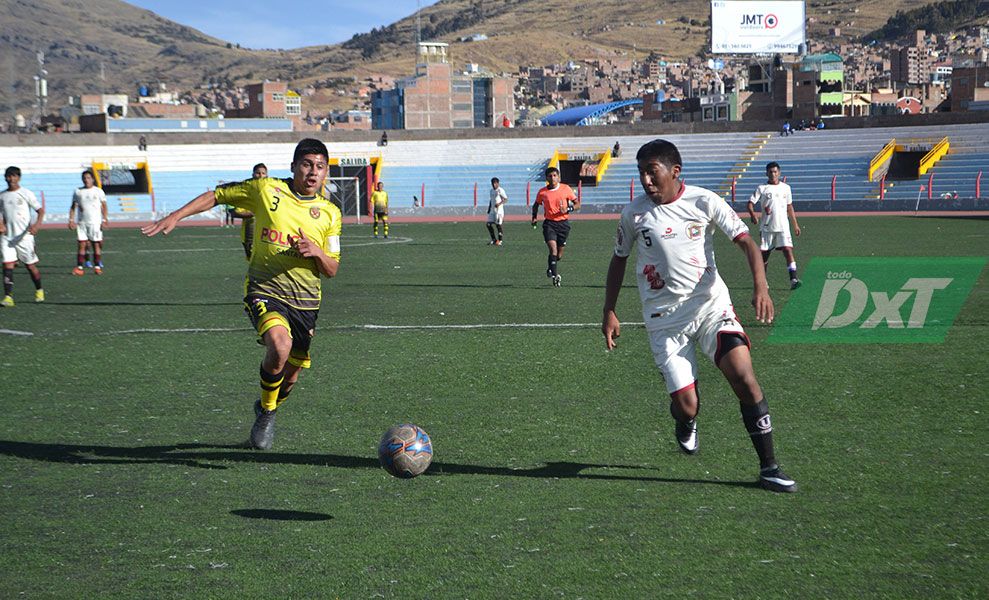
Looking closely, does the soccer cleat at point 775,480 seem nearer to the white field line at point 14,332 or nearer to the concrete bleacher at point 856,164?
the white field line at point 14,332

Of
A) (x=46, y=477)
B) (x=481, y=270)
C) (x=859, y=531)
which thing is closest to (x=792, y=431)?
(x=859, y=531)

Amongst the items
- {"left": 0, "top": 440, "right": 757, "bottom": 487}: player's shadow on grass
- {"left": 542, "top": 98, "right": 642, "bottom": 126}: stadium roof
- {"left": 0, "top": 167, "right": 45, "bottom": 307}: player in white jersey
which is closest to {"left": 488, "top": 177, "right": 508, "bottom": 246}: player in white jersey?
{"left": 0, "top": 167, "right": 45, "bottom": 307}: player in white jersey

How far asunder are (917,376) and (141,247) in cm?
2728

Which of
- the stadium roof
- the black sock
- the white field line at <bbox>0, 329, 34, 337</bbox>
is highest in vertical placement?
the stadium roof

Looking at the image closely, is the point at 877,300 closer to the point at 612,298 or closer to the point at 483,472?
the point at 612,298

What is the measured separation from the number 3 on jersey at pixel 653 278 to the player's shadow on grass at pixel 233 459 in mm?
1162

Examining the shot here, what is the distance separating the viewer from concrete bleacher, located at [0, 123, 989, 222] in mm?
52219

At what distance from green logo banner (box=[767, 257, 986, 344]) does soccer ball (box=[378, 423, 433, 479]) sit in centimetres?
669

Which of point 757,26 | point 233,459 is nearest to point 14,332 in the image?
Answer: point 233,459

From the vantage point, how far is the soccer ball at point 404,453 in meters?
6.44

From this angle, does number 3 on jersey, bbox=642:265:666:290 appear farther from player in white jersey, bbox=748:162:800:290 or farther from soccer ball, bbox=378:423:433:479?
player in white jersey, bbox=748:162:800:290

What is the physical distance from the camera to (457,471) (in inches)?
269

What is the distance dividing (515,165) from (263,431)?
52563mm

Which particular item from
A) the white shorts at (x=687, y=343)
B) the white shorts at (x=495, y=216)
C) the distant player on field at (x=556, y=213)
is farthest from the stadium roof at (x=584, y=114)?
the white shorts at (x=687, y=343)
